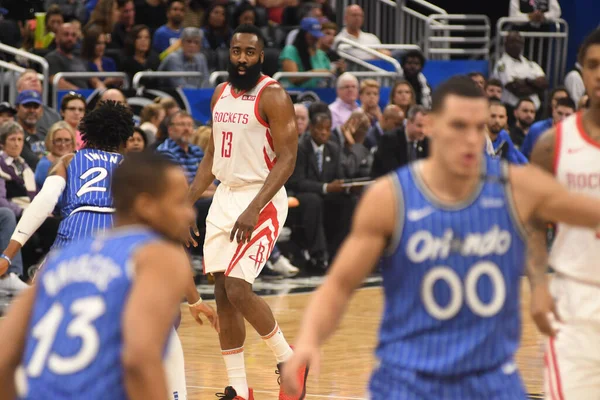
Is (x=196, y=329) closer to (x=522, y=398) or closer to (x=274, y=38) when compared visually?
(x=522, y=398)

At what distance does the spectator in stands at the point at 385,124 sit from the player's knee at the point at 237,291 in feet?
23.8

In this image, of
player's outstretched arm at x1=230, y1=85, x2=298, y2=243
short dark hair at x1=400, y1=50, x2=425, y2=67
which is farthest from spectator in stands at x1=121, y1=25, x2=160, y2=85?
player's outstretched arm at x1=230, y1=85, x2=298, y2=243

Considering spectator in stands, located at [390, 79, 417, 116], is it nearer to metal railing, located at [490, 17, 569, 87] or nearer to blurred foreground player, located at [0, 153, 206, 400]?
metal railing, located at [490, 17, 569, 87]

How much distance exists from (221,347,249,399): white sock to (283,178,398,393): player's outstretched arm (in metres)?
3.56

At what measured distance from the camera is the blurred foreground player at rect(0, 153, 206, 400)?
3.36 metres

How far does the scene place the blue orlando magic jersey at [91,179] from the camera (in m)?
6.59

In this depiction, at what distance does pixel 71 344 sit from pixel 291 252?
10.7 m

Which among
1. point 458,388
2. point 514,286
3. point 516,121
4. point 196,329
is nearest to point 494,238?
point 514,286

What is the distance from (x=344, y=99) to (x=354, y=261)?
1126 centimetres

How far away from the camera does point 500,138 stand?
12.3m

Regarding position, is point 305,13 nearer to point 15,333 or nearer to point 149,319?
point 15,333

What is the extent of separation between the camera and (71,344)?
3.44 m

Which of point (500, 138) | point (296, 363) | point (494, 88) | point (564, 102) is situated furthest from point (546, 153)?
point (494, 88)

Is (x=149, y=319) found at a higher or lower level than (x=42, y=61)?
higher
